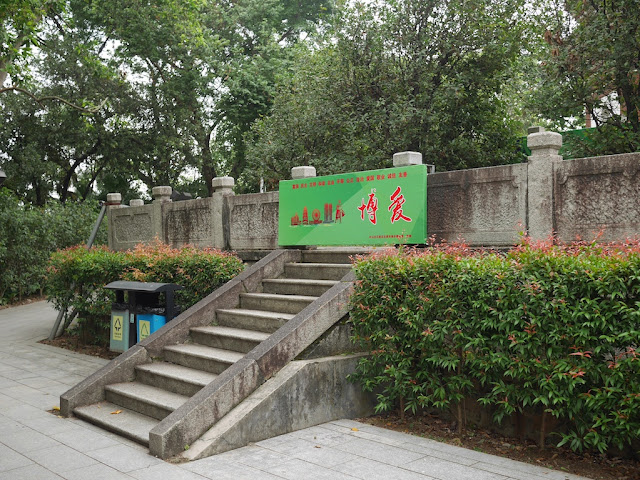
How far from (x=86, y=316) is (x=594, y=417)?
948 centimetres

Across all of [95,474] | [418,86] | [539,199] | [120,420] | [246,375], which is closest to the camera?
[95,474]

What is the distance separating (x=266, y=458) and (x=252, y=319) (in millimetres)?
2586

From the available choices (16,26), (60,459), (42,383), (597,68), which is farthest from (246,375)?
(16,26)

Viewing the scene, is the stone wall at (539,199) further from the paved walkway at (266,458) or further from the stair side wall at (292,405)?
the paved walkway at (266,458)

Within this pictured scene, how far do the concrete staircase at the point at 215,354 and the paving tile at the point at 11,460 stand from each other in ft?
3.13

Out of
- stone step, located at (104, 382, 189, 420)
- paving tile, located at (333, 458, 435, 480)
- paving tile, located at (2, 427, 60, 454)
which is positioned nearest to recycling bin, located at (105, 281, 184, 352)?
stone step, located at (104, 382, 189, 420)

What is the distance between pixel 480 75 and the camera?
11.7 metres

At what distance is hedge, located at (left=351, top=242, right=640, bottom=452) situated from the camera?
15.1 feet

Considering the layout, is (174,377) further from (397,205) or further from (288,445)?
Answer: (397,205)

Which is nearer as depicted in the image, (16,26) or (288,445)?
(288,445)

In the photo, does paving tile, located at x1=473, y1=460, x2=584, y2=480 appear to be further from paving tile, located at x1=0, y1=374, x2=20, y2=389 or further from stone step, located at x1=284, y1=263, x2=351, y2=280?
paving tile, located at x1=0, y1=374, x2=20, y2=389

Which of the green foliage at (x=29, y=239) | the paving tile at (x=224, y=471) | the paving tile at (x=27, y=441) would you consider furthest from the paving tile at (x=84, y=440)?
the green foliage at (x=29, y=239)

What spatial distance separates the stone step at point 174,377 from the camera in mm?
6473

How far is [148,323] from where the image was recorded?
850cm
